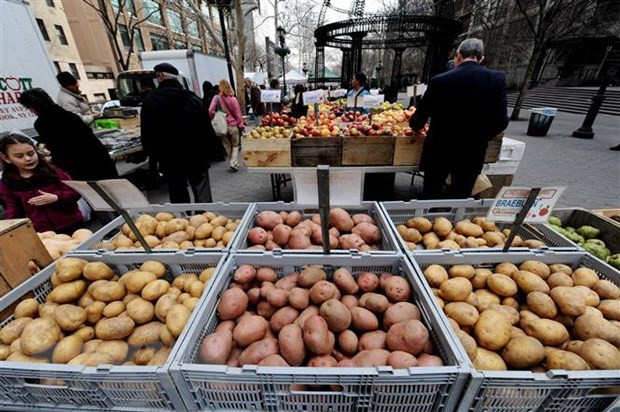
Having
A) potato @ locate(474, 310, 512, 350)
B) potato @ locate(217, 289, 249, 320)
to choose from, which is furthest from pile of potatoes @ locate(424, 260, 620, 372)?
potato @ locate(217, 289, 249, 320)

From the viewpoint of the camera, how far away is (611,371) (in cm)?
104

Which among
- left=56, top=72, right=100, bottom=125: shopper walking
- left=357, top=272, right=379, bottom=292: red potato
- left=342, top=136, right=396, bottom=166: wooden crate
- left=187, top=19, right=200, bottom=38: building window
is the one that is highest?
left=187, top=19, right=200, bottom=38: building window

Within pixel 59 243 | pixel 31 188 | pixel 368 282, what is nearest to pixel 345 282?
pixel 368 282

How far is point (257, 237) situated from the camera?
6.48ft

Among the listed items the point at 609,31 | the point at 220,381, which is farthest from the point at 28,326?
the point at 609,31

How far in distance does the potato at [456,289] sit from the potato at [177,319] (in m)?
1.40

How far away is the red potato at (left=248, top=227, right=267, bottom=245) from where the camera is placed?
198 centimetres

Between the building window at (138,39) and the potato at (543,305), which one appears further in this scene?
the building window at (138,39)

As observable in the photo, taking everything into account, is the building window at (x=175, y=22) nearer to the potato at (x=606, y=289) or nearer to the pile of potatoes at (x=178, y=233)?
the pile of potatoes at (x=178, y=233)

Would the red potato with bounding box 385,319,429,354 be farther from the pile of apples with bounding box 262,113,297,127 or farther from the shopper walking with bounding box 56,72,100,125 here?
the shopper walking with bounding box 56,72,100,125

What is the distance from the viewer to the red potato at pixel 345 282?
5.04ft

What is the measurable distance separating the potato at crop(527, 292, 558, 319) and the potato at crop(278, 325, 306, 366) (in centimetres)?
127

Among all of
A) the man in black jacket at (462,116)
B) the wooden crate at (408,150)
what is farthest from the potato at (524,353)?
the wooden crate at (408,150)

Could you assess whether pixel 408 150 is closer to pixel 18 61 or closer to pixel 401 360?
pixel 401 360
